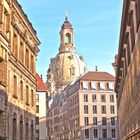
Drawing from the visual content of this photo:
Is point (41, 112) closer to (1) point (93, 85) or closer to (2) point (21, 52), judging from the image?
(1) point (93, 85)

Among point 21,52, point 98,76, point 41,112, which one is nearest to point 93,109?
point 98,76

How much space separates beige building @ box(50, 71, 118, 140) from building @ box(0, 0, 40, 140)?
6736cm

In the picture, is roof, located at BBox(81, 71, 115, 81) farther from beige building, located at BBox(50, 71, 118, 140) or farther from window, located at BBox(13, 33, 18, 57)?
window, located at BBox(13, 33, 18, 57)

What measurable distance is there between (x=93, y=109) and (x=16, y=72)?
79.7 m

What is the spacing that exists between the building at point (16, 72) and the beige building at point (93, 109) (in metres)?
67.4

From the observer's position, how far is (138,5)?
22062 millimetres

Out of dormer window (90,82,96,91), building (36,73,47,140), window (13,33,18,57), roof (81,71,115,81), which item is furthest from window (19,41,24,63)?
roof (81,71,115,81)

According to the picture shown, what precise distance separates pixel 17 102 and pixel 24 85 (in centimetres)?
376

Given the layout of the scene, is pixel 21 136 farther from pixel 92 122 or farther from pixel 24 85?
pixel 92 122

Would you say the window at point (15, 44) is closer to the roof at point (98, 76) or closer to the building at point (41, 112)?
the building at point (41, 112)

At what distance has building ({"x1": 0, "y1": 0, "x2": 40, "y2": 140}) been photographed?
30.3 meters

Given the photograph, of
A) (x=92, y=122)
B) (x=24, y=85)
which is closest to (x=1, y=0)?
(x=24, y=85)

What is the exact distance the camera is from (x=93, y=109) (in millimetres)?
113812

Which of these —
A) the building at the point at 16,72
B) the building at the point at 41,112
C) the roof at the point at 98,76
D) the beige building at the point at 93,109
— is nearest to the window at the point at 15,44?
the building at the point at 16,72
